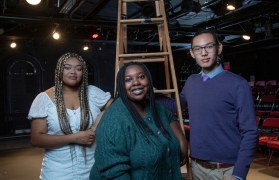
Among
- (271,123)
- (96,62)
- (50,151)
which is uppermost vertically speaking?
(96,62)

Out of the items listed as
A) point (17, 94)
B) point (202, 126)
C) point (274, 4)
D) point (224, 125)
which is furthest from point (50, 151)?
point (17, 94)

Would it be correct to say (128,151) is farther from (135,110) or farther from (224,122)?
(224,122)

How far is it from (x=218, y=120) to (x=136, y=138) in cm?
70

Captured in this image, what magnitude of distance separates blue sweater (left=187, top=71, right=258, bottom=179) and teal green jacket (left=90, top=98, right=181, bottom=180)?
1.59ft

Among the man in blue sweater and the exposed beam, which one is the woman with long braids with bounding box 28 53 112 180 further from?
the exposed beam

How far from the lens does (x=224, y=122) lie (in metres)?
1.94

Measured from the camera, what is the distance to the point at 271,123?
579 cm

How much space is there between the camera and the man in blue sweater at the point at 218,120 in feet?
5.99

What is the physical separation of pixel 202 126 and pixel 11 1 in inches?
254

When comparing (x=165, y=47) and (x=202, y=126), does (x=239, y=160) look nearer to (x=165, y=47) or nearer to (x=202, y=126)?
(x=202, y=126)

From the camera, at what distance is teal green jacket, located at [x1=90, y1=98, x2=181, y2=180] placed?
4.72 feet

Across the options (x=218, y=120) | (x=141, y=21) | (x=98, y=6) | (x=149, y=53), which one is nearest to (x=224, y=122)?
(x=218, y=120)

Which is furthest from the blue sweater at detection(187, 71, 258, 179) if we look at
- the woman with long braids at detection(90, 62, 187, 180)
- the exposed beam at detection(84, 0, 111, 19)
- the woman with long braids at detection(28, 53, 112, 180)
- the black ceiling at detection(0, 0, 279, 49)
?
the exposed beam at detection(84, 0, 111, 19)

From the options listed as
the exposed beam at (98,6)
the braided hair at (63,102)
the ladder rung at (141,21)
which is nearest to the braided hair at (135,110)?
the braided hair at (63,102)
